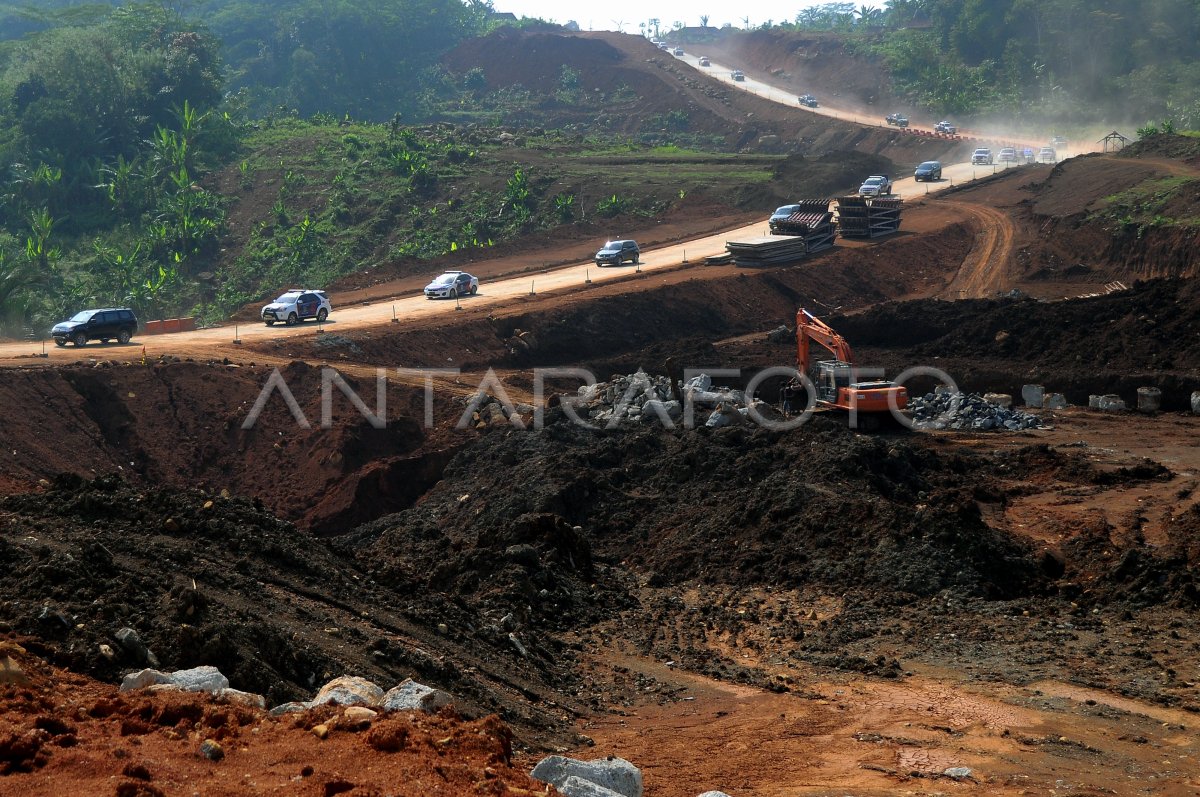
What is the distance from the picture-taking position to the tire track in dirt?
2126 inches

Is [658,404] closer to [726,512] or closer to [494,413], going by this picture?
[494,413]

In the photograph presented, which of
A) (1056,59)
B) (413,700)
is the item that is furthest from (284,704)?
(1056,59)

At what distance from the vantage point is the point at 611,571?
2517cm

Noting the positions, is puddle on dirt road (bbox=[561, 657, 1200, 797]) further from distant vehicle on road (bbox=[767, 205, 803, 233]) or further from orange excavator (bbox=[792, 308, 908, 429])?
distant vehicle on road (bbox=[767, 205, 803, 233])

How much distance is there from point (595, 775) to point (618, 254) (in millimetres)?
47640

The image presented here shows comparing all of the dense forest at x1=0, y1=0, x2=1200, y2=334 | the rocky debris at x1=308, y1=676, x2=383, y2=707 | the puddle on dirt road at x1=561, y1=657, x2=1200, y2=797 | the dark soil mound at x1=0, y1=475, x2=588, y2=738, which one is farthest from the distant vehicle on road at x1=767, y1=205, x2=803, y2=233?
the rocky debris at x1=308, y1=676, x2=383, y2=707

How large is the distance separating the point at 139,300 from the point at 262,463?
3082 cm

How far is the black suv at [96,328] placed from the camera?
41.2m

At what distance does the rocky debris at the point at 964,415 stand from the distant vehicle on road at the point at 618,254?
76.8 ft

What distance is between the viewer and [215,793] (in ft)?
33.6

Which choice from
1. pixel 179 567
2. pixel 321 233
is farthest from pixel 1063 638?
pixel 321 233

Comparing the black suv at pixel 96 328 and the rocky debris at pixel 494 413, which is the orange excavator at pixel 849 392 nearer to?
the rocky debris at pixel 494 413

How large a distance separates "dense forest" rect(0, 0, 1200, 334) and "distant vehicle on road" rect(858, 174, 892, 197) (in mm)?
14788

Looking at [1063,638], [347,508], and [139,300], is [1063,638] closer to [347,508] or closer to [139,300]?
[347,508]
